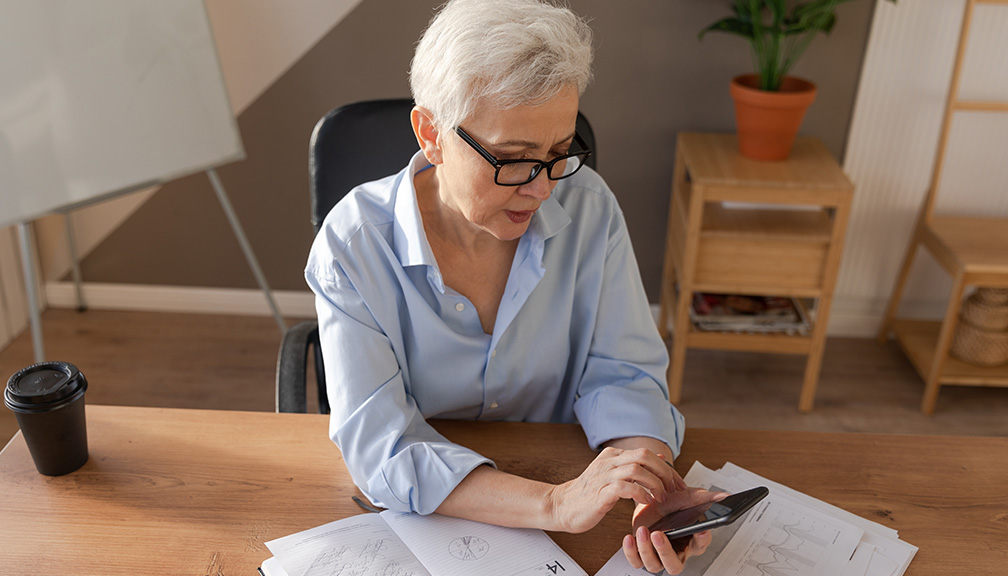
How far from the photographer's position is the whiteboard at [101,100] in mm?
1949

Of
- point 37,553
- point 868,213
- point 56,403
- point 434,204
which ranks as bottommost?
point 868,213

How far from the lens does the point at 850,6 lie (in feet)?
8.27

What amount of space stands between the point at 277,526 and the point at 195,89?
1595 millimetres

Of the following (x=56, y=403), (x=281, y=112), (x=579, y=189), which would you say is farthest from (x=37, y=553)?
(x=281, y=112)

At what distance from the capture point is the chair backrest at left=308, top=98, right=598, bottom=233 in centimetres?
150

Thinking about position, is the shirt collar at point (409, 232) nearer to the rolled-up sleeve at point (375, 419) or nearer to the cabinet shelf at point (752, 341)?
the rolled-up sleeve at point (375, 419)

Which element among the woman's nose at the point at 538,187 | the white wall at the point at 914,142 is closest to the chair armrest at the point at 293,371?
the woman's nose at the point at 538,187

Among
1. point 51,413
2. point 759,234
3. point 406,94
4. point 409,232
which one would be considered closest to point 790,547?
point 409,232

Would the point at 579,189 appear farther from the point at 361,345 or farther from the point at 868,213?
the point at 868,213

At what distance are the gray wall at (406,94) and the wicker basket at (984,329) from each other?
0.67 meters

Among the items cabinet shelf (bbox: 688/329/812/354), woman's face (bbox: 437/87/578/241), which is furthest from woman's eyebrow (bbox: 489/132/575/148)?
cabinet shelf (bbox: 688/329/812/354)

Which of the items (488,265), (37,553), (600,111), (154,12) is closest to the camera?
(37,553)

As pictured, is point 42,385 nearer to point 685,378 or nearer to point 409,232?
point 409,232

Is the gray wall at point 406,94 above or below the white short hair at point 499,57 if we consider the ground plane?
below
